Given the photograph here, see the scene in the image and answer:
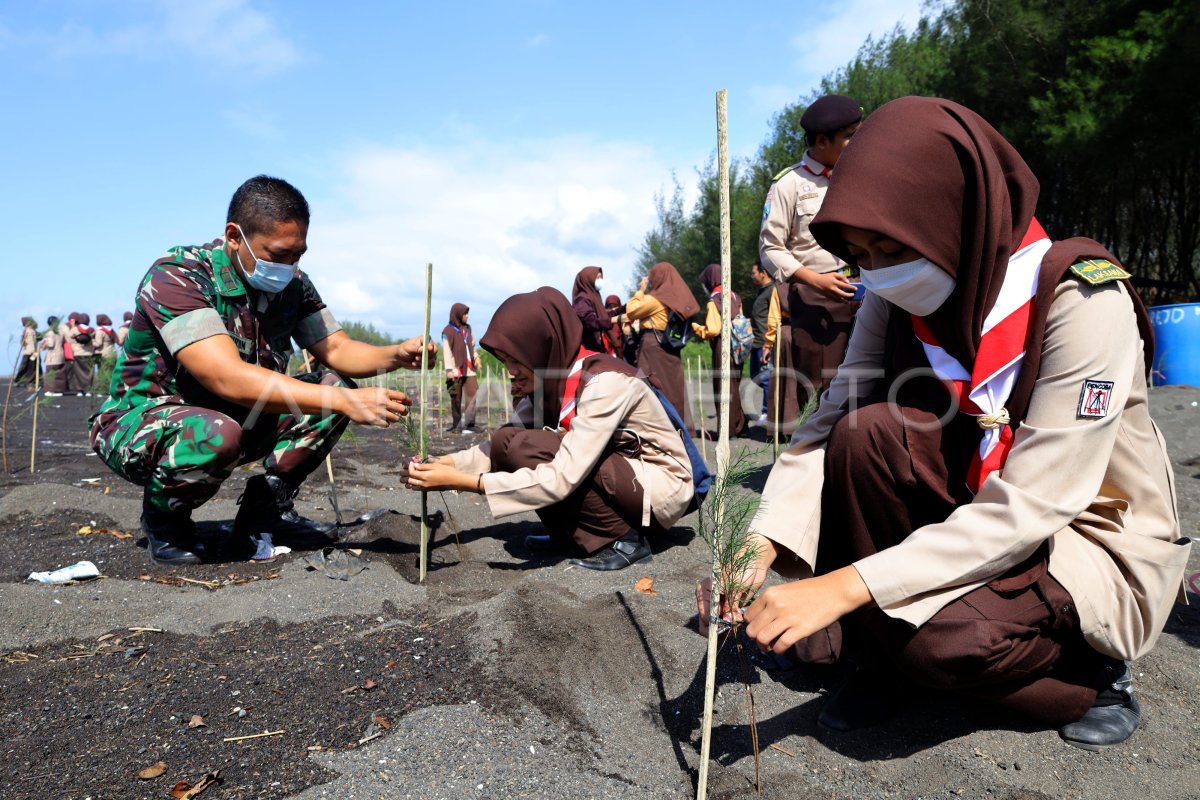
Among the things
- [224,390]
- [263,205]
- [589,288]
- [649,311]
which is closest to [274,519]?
[224,390]

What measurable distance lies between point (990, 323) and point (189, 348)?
99.0 inches

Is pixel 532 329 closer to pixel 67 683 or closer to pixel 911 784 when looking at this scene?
pixel 67 683

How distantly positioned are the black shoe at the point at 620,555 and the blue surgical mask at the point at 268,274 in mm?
1518

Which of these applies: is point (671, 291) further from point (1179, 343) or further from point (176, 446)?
point (1179, 343)

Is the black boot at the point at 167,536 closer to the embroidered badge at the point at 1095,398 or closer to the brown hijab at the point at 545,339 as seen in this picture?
the brown hijab at the point at 545,339

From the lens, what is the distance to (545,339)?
9.98ft

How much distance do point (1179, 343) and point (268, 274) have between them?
8.21 m

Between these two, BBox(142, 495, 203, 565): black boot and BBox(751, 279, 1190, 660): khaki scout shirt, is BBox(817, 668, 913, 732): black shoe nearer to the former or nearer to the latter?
BBox(751, 279, 1190, 660): khaki scout shirt

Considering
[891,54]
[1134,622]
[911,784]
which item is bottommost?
[911,784]

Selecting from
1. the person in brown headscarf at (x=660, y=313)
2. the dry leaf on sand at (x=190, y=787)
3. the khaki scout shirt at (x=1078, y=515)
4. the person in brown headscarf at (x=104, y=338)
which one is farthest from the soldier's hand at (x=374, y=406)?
the person in brown headscarf at (x=104, y=338)

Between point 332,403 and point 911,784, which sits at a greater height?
point 332,403

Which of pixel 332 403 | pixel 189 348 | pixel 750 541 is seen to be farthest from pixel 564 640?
pixel 189 348

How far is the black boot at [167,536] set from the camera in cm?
312

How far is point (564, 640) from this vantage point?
7.13 ft
